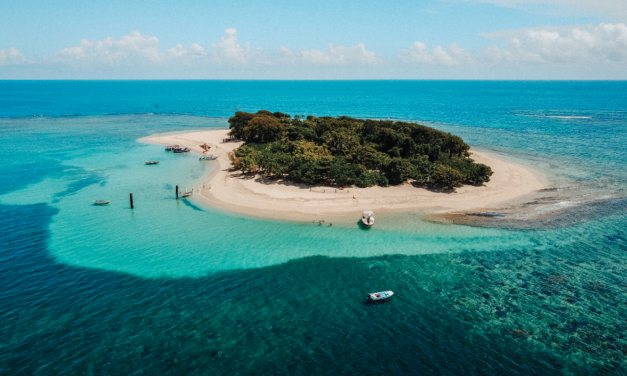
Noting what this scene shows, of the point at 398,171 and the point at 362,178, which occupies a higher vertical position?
the point at 398,171

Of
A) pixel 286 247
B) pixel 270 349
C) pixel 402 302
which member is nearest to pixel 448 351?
pixel 402 302

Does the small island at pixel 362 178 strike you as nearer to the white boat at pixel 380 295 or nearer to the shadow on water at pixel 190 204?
the shadow on water at pixel 190 204

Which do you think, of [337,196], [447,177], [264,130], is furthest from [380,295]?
[264,130]

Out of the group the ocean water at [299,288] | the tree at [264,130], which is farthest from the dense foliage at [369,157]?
the ocean water at [299,288]

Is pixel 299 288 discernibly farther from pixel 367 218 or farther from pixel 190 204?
pixel 190 204

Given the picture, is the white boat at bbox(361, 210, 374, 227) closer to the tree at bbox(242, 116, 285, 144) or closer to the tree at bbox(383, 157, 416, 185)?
the tree at bbox(383, 157, 416, 185)

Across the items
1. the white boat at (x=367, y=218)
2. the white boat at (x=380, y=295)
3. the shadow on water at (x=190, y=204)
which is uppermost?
the white boat at (x=367, y=218)

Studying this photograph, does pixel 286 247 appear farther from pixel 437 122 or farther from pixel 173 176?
pixel 437 122
